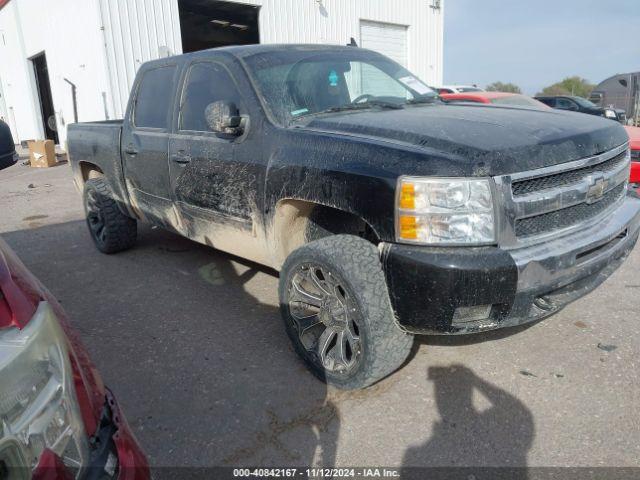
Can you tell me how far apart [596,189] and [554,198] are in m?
0.42

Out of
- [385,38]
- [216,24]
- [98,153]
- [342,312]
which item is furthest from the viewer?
[216,24]

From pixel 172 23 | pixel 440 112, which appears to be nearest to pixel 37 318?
pixel 440 112

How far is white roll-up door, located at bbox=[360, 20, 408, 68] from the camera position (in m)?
15.5

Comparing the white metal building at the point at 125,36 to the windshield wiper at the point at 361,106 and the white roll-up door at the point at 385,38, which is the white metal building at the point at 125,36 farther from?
the windshield wiper at the point at 361,106

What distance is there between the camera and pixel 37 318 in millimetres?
1275

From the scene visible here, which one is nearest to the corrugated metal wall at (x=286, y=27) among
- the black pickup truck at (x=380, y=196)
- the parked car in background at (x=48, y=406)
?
the black pickup truck at (x=380, y=196)

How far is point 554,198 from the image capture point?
2514mm

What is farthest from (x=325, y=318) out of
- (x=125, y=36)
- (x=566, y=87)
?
(x=566, y=87)

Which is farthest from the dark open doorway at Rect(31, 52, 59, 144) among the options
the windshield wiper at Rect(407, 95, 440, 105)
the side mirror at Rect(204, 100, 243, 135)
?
the windshield wiper at Rect(407, 95, 440, 105)

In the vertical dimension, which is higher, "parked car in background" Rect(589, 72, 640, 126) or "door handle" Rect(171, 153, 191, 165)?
"door handle" Rect(171, 153, 191, 165)

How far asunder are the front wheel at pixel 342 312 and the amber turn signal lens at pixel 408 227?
24 centimetres

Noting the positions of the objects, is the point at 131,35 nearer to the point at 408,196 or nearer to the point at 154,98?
the point at 154,98

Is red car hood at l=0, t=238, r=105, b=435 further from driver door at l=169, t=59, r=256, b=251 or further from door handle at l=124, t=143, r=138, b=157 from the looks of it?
door handle at l=124, t=143, r=138, b=157

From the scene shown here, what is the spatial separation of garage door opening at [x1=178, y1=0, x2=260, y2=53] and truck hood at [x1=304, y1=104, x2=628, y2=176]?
461 inches
